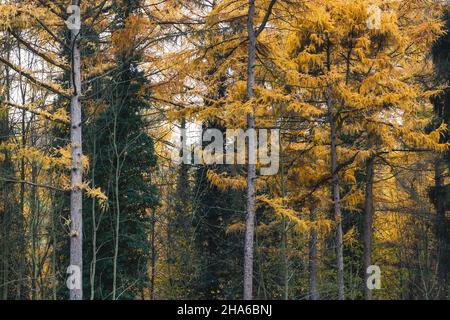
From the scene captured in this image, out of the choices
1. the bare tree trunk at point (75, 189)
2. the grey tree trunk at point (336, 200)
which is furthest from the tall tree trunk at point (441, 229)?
the bare tree trunk at point (75, 189)

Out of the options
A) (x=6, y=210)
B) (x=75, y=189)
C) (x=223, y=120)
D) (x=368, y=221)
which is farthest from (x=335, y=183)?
(x=6, y=210)

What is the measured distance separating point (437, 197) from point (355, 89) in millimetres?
4913

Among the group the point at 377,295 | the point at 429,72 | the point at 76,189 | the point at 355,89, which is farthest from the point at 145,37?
the point at 377,295

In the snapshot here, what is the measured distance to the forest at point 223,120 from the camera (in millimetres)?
12297

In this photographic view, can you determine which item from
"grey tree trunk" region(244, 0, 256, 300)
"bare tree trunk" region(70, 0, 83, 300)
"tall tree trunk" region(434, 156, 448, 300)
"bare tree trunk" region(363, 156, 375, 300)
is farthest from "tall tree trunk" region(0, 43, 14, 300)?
→ "tall tree trunk" region(434, 156, 448, 300)

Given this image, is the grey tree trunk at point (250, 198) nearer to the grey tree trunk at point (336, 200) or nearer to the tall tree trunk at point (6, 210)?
the grey tree trunk at point (336, 200)

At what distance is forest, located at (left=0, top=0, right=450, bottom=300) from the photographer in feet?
40.3

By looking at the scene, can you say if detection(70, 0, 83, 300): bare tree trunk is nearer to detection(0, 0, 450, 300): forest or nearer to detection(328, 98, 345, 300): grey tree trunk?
detection(0, 0, 450, 300): forest

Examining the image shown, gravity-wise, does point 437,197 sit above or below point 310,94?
below

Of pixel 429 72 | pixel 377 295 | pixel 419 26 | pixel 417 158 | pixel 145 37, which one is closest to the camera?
pixel 145 37

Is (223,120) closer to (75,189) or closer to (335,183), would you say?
(335,183)
